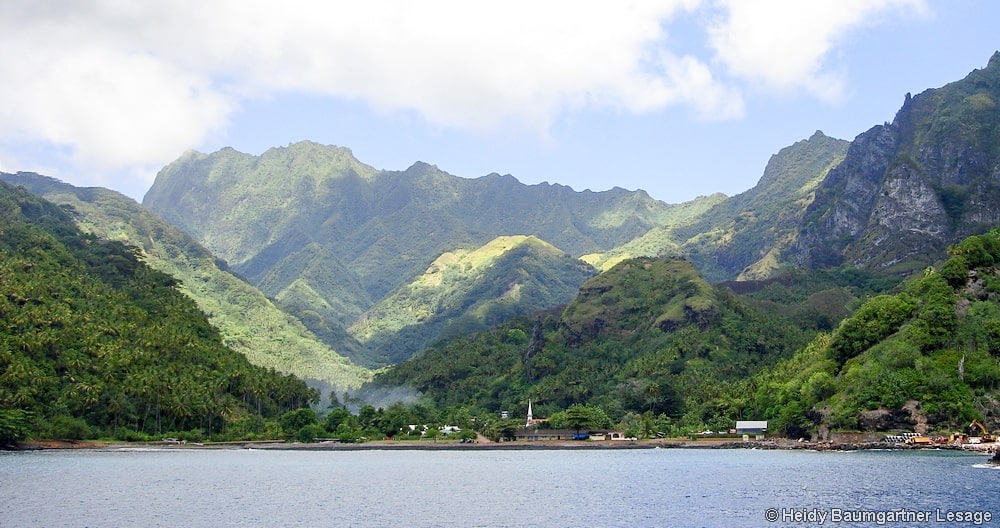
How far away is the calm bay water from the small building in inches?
1507

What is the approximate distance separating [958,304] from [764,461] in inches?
2120

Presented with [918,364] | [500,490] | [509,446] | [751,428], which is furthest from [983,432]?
[509,446]

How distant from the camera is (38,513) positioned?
8306 centimetres

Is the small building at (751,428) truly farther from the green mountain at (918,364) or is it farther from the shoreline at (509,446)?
the shoreline at (509,446)

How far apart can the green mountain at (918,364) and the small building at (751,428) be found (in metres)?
2.58

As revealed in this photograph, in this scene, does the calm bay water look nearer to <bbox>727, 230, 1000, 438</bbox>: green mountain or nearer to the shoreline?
the shoreline

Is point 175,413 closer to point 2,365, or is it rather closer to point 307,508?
point 2,365

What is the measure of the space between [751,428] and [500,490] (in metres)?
98.1

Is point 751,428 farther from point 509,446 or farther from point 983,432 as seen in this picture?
point 983,432

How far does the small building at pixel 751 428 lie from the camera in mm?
187750

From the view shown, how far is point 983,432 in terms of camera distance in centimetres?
14338

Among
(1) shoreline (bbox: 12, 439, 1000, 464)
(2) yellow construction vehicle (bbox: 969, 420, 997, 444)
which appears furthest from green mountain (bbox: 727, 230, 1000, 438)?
(1) shoreline (bbox: 12, 439, 1000, 464)

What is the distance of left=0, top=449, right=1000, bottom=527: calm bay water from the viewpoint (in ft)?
259

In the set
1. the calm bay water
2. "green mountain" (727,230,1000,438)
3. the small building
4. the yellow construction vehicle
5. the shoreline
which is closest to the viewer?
the calm bay water
